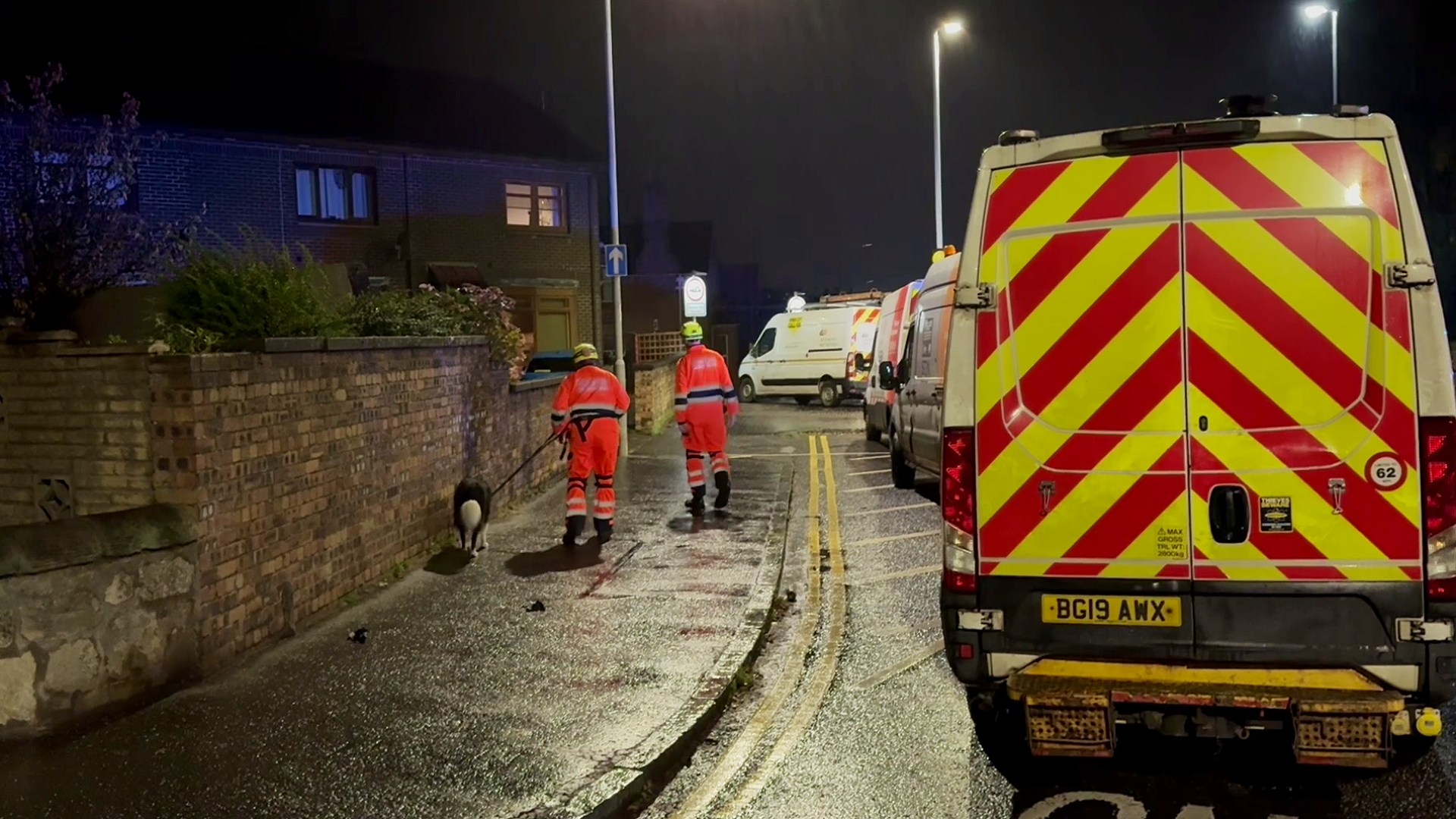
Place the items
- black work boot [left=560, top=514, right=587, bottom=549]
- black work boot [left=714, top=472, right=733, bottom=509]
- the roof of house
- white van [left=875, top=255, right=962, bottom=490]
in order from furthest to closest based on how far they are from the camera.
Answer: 1. the roof of house
2. black work boot [left=714, top=472, right=733, bottom=509]
3. white van [left=875, top=255, right=962, bottom=490]
4. black work boot [left=560, top=514, right=587, bottom=549]

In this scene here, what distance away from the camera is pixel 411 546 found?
8.52 m

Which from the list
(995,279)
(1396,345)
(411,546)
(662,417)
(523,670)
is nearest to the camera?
(1396,345)

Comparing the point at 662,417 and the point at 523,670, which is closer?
the point at 523,670

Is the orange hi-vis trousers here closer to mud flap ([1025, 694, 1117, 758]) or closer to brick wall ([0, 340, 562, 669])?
brick wall ([0, 340, 562, 669])

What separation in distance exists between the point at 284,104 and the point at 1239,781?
974 inches

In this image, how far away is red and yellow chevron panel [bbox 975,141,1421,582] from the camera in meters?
3.81

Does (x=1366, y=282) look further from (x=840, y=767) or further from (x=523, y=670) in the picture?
(x=523, y=670)

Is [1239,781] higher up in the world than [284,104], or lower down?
lower down

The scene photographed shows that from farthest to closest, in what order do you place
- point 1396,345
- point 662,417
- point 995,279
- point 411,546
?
point 662,417
point 411,546
point 995,279
point 1396,345

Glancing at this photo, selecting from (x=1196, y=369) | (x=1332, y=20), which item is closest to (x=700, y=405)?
(x=1196, y=369)

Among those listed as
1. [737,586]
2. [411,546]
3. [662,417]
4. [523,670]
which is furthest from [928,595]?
[662,417]

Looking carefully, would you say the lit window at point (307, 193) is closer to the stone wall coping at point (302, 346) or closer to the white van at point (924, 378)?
the white van at point (924, 378)

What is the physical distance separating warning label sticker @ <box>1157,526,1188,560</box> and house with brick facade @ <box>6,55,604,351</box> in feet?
66.5

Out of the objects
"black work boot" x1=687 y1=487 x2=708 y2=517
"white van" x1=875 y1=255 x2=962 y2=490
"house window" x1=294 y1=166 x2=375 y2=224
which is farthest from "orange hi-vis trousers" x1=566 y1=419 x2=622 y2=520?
"house window" x1=294 y1=166 x2=375 y2=224
